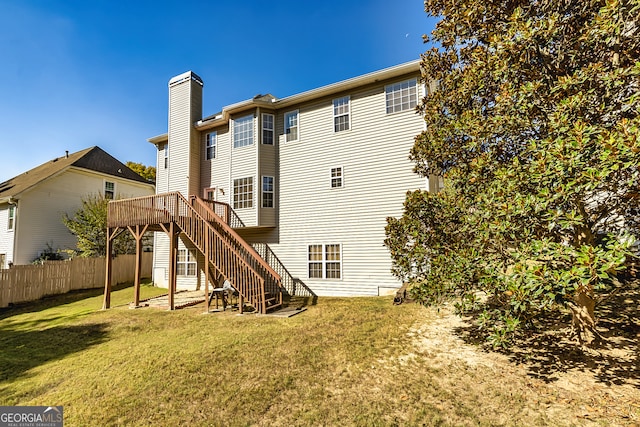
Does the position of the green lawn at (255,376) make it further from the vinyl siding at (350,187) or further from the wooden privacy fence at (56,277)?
the wooden privacy fence at (56,277)

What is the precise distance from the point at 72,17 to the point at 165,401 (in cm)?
1399

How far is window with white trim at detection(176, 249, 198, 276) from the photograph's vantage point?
15359 millimetres

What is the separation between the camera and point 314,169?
13.1 m

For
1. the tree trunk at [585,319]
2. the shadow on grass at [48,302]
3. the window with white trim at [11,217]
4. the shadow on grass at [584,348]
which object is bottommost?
the shadow on grass at [48,302]

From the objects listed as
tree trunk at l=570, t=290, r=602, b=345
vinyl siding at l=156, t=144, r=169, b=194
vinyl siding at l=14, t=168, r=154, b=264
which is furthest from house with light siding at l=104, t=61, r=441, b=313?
vinyl siding at l=14, t=168, r=154, b=264

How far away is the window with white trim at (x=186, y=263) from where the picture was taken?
50.4 feet

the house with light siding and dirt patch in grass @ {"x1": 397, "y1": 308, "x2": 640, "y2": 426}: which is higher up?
the house with light siding

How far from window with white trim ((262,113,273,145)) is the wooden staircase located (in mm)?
4525

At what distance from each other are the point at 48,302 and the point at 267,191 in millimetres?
11154

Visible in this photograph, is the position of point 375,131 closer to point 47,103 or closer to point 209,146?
point 209,146

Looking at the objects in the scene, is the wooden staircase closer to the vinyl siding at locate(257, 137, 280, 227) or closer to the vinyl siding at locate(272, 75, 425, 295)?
the vinyl siding at locate(257, 137, 280, 227)

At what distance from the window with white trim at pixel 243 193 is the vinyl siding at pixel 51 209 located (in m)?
13.8

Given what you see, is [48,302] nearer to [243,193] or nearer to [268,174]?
[243,193]

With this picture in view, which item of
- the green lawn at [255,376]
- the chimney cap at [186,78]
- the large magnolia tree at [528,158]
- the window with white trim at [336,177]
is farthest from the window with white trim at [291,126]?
the green lawn at [255,376]
